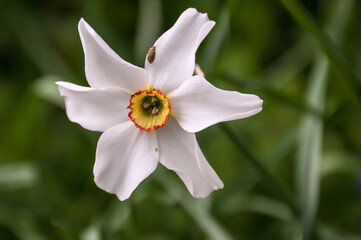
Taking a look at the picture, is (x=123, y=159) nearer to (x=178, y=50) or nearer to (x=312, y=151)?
(x=178, y=50)

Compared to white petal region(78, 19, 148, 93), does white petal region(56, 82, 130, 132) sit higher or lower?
lower

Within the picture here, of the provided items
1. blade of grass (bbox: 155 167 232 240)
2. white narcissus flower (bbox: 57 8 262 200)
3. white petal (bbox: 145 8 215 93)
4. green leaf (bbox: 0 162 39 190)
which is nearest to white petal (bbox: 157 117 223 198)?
white narcissus flower (bbox: 57 8 262 200)

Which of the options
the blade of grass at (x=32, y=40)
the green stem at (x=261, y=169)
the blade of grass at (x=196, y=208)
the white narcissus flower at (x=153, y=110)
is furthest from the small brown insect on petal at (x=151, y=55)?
the blade of grass at (x=32, y=40)

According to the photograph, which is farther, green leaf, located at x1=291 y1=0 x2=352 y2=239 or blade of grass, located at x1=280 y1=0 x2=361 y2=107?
green leaf, located at x1=291 y1=0 x2=352 y2=239

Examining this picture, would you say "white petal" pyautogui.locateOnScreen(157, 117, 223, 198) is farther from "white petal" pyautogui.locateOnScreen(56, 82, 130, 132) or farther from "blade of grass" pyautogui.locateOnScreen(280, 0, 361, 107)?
"blade of grass" pyautogui.locateOnScreen(280, 0, 361, 107)

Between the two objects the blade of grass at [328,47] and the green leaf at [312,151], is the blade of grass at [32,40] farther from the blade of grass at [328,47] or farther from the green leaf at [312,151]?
the blade of grass at [328,47]

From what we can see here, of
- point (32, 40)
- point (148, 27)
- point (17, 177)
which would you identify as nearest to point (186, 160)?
point (17, 177)
